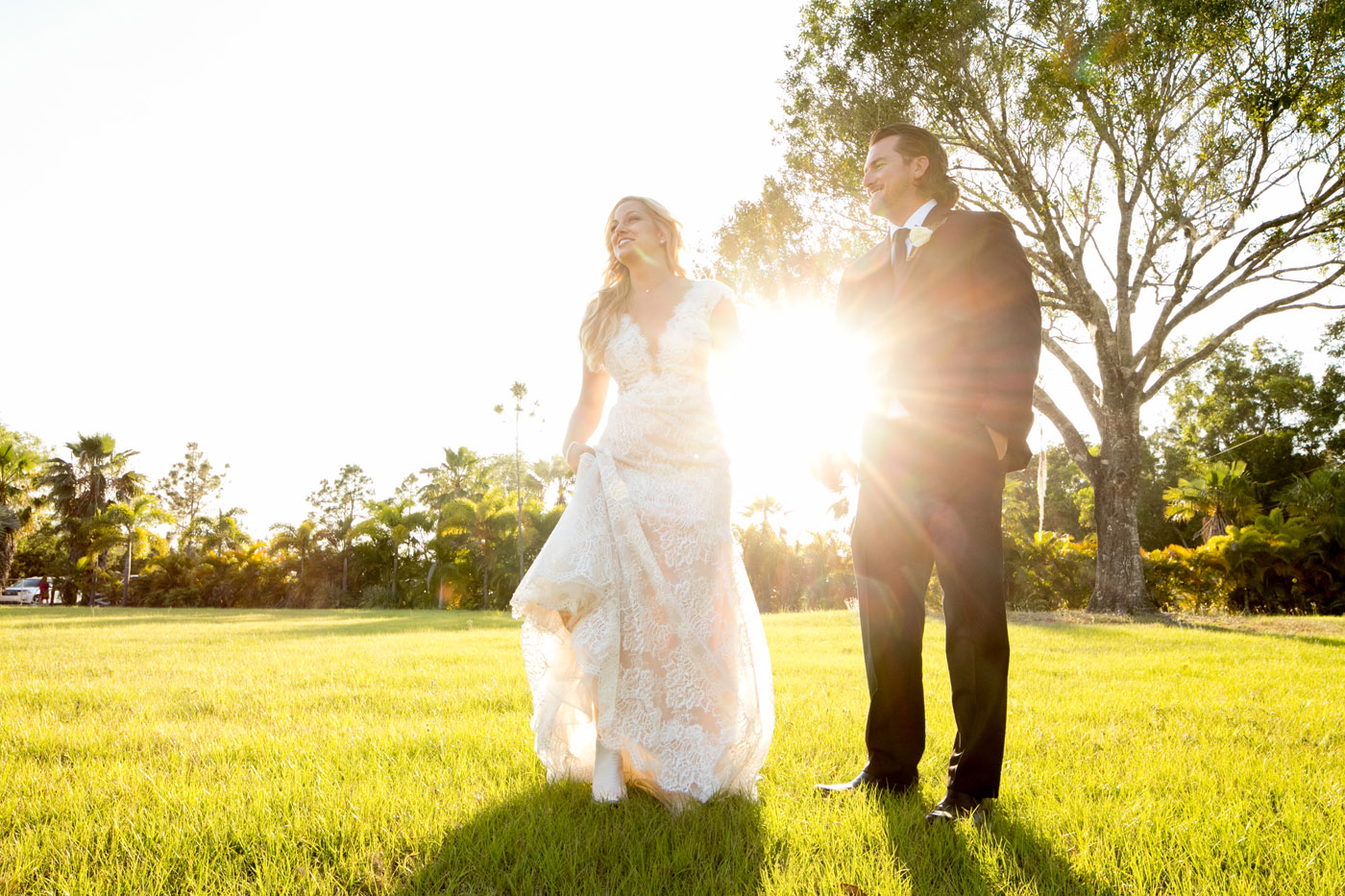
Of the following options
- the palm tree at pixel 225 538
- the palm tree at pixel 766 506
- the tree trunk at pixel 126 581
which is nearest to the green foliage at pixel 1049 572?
the palm tree at pixel 766 506

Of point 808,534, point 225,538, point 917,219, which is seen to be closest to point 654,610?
point 917,219

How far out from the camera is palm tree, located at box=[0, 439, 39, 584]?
35625 mm

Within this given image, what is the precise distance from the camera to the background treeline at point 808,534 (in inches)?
741

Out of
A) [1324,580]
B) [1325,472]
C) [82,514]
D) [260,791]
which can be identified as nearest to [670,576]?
[260,791]

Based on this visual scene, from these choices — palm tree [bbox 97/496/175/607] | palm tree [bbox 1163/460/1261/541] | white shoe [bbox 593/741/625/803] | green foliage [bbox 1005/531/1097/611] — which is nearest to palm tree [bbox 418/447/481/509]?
palm tree [bbox 97/496/175/607]

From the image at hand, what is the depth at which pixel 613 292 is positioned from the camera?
11.6 ft

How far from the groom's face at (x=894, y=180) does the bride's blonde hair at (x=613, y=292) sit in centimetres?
91

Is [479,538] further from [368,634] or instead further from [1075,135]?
Result: [1075,135]

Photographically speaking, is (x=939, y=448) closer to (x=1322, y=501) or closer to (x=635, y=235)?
(x=635, y=235)

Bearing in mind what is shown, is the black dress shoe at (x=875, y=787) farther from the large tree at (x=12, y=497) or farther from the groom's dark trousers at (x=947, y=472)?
the large tree at (x=12, y=497)

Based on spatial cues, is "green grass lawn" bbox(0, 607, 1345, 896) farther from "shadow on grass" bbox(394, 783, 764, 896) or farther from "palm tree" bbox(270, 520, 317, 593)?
"palm tree" bbox(270, 520, 317, 593)

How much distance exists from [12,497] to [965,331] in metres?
47.2

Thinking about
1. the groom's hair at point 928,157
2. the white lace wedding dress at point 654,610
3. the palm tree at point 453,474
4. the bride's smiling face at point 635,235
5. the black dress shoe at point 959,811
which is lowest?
the black dress shoe at point 959,811

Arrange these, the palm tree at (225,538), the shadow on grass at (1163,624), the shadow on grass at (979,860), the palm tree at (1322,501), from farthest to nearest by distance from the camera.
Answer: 1. the palm tree at (225,538)
2. the palm tree at (1322,501)
3. the shadow on grass at (1163,624)
4. the shadow on grass at (979,860)
